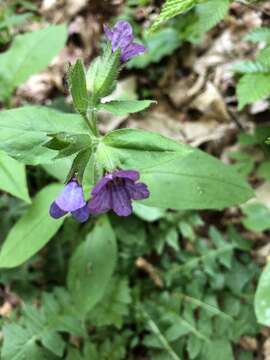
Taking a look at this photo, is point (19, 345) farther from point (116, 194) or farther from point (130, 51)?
point (130, 51)

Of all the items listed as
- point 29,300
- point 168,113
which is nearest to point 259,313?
point 29,300

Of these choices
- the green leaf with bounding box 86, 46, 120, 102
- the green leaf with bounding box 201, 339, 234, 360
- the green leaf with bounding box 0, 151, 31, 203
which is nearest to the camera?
the green leaf with bounding box 86, 46, 120, 102

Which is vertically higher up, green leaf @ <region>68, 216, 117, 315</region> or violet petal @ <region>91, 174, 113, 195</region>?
violet petal @ <region>91, 174, 113, 195</region>

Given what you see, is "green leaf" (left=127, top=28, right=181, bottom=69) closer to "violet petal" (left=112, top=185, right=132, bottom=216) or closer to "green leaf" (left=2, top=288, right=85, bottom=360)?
"green leaf" (left=2, top=288, right=85, bottom=360)

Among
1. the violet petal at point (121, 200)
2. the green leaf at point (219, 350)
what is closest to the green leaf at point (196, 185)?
the violet petal at point (121, 200)

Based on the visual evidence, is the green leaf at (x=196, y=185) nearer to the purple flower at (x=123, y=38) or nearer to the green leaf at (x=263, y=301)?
the green leaf at (x=263, y=301)

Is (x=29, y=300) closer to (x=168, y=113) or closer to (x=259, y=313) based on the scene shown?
(x=259, y=313)

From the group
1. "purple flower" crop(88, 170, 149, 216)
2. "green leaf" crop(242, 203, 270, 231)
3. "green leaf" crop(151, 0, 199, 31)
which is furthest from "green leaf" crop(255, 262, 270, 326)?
"green leaf" crop(151, 0, 199, 31)
